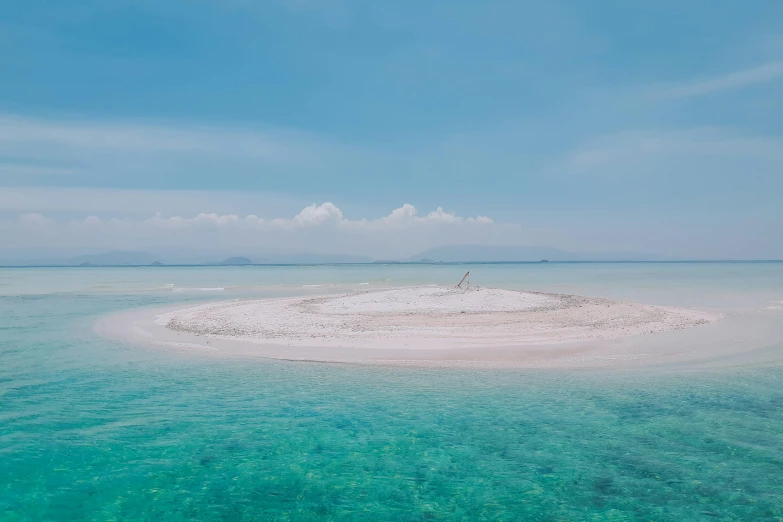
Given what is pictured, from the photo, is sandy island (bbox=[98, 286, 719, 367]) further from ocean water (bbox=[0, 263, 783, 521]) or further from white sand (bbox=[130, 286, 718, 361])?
ocean water (bbox=[0, 263, 783, 521])

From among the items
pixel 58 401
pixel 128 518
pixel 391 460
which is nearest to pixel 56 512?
pixel 128 518

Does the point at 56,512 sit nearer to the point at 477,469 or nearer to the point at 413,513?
the point at 413,513

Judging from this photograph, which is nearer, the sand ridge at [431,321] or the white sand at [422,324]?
the white sand at [422,324]

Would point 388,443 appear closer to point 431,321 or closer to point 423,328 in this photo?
point 423,328

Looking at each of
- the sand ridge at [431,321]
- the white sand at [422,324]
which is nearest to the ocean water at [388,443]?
the white sand at [422,324]

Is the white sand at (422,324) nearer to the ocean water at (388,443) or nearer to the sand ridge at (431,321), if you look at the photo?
the sand ridge at (431,321)

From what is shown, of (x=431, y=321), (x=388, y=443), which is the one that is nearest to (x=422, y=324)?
(x=431, y=321)
